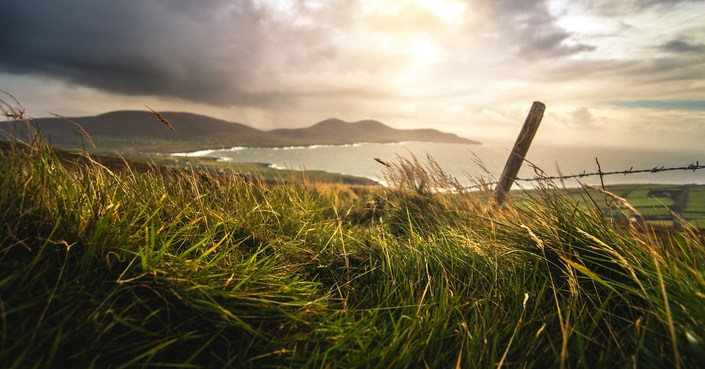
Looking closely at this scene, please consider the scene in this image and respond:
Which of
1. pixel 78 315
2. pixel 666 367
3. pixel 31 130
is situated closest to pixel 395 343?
pixel 666 367

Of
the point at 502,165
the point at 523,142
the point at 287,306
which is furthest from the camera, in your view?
the point at 502,165

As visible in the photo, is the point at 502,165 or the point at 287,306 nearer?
the point at 287,306

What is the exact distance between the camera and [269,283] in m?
1.79

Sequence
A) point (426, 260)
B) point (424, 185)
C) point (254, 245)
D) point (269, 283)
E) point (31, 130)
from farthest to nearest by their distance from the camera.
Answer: point (424, 185), point (254, 245), point (426, 260), point (31, 130), point (269, 283)

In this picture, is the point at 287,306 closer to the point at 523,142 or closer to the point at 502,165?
the point at 523,142

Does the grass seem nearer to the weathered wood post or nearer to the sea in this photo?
the sea

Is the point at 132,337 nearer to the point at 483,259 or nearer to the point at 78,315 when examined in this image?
the point at 78,315

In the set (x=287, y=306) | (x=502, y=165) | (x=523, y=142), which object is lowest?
(x=287, y=306)

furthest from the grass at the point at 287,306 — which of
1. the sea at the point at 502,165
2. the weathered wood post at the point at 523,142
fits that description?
the weathered wood post at the point at 523,142

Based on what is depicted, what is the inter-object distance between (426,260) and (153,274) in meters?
1.80

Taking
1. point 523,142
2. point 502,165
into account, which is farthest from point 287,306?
point 502,165

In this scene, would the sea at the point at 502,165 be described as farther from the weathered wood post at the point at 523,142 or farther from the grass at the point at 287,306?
the grass at the point at 287,306

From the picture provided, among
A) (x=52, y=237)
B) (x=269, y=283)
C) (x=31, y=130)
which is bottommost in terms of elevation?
(x=269, y=283)

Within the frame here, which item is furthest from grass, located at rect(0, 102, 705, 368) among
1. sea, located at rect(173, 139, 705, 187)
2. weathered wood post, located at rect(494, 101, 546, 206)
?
weathered wood post, located at rect(494, 101, 546, 206)
